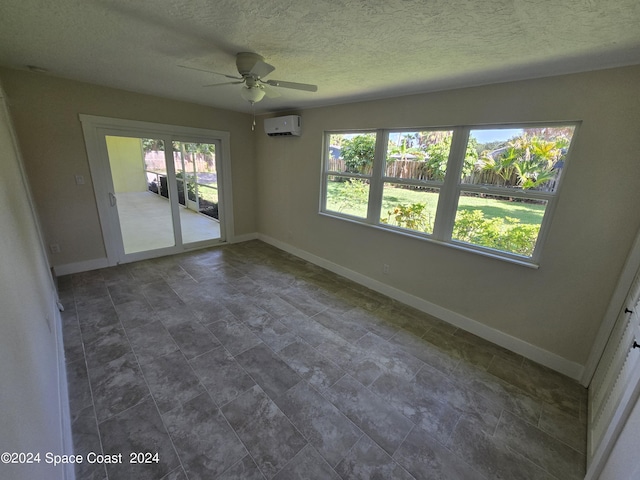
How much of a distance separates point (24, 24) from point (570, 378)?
190 inches

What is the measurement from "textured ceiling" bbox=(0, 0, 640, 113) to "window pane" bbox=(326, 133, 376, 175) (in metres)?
0.89

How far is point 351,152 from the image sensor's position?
140 inches

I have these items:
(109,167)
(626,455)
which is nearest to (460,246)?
(626,455)

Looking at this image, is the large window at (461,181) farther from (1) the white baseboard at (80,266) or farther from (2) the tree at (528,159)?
(1) the white baseboard at (80,266)

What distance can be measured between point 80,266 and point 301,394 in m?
3.64

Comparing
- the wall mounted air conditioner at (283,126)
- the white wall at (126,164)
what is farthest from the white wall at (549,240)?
the white wall at (126,164)

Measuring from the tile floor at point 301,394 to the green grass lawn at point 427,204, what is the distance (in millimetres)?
1253

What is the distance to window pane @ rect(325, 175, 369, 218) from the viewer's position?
356 centimetres

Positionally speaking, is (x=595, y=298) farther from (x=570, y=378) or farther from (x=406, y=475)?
(x=406, y=475)

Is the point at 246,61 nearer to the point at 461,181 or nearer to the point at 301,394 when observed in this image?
the point at 461,181

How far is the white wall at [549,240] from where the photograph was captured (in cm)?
186

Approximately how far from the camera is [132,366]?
2043 millimetres

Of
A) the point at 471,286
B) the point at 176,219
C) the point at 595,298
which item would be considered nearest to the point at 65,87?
the point at 176,219

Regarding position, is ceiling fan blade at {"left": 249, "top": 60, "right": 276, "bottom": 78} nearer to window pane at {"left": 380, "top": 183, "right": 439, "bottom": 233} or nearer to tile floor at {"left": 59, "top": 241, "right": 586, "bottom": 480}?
window pane at {"left": 380, "top": 183, "right": 439, "bottom": 233}
